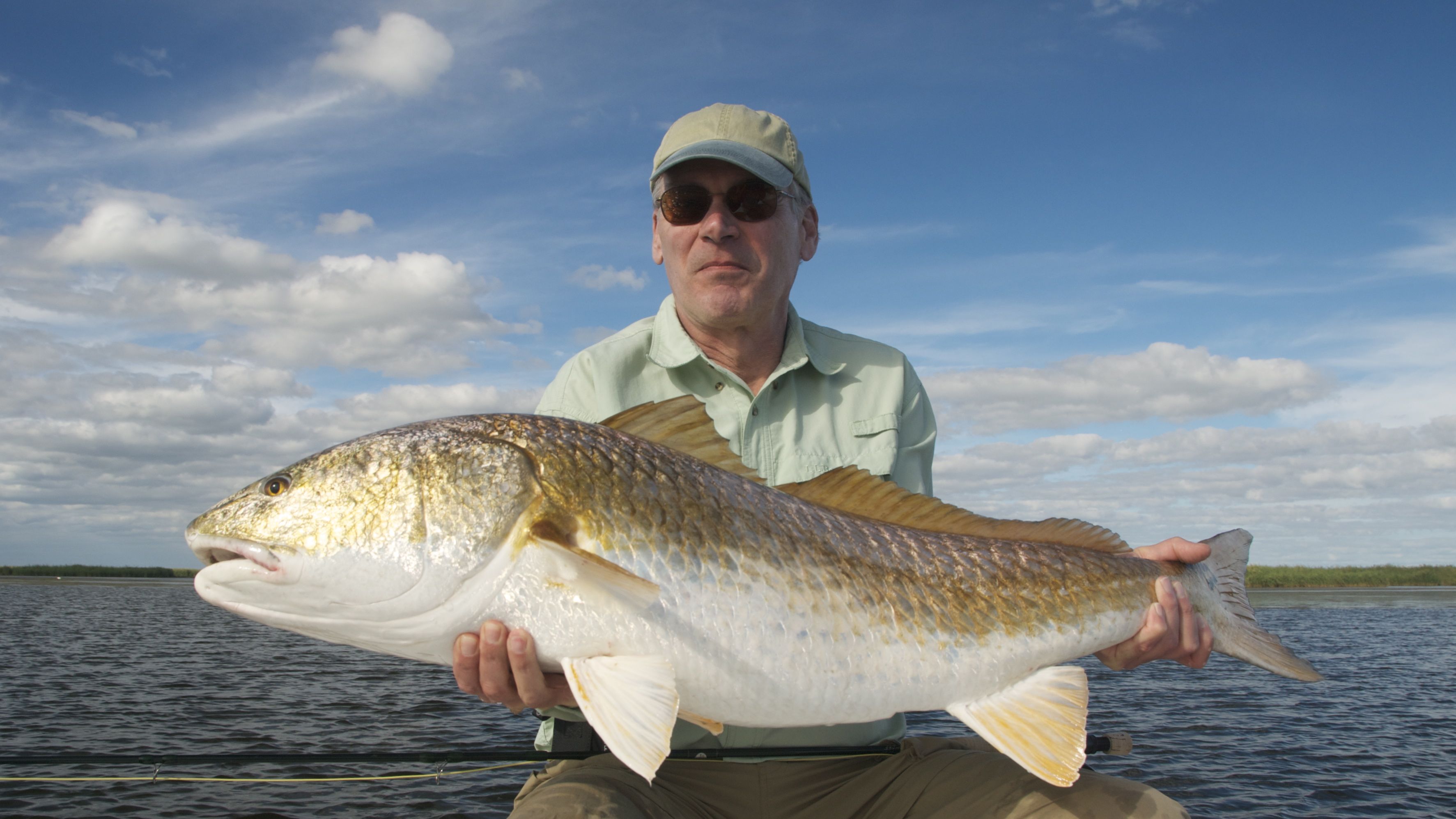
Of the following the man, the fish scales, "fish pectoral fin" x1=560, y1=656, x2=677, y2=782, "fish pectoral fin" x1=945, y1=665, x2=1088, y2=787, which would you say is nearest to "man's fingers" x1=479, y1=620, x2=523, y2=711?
"fish pectoral fin" x1=560, y1=656, x2=677, y2=782

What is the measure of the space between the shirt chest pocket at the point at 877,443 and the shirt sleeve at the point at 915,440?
0.30 ft

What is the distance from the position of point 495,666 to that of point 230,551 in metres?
0.88

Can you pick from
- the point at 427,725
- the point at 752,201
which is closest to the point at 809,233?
the point at 752,201

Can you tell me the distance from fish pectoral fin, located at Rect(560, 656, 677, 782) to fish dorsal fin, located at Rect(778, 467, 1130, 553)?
0.89 meters

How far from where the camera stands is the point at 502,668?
9.04 feet

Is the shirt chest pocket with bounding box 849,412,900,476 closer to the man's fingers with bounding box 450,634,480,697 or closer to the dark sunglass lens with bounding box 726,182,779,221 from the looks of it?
the dark sunglass lens with bounding box 726,182,779,221

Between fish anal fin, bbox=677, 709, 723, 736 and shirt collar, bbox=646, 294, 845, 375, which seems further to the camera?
shirt collar, bbox=646, 294, 845, 375

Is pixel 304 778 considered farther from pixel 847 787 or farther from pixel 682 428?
pixel 682 428

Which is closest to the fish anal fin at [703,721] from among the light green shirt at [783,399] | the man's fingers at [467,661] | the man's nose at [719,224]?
the man's fingers at [467,661]

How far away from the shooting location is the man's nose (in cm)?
423

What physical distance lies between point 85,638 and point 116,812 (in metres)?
20.9

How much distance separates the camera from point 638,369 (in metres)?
4.41

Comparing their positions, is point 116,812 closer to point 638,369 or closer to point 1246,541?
point 638,369

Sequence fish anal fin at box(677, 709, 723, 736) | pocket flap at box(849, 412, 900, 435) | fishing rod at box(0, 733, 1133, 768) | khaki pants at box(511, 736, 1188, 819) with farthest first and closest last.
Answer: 1. pocket flap at box(849, 412, 900, 435)
2. fishing rod at box(0, 733, 1133, 768)
3. khaki pants at box(511, 736, 1188, 819)
4. fish anal fin at box(677, 709, 723, 736)
